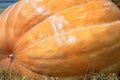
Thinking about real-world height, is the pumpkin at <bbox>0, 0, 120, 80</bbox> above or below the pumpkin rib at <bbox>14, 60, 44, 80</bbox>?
above

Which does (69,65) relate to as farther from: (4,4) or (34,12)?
(4,4)

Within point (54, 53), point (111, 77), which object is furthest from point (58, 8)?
point (111, 77)

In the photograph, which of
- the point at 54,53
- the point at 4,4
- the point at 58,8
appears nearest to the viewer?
the point at 54,53

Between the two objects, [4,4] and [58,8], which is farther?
[4,4]

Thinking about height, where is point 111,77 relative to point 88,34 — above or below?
below

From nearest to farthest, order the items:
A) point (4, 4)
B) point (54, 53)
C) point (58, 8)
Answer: point (54, 53) < point (58, 8) < point (4, 4)

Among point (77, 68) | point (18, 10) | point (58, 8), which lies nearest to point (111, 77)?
point (77, 68)

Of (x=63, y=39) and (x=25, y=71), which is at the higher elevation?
(x=63, y=39)

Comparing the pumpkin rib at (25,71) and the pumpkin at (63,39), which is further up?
the pumpkin at (63,39)
